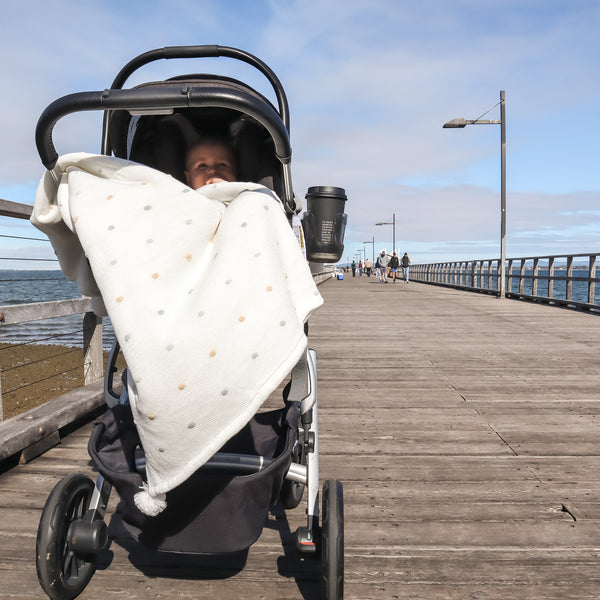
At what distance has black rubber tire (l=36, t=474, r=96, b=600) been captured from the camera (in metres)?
1.48

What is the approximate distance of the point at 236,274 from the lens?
1281mm

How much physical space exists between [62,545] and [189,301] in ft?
2.88

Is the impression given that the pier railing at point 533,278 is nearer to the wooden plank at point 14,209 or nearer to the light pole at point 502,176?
the light pole at point 502,176

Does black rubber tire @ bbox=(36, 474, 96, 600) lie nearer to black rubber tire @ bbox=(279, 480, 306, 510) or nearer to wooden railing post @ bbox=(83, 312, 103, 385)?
black rubber tire @ bbox=(279, 480, 306, 510)

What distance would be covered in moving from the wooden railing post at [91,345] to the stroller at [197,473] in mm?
1860

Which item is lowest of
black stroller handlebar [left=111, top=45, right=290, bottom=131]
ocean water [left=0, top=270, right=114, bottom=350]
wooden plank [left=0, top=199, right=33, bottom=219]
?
ocean water [left=0, top=270, right=114, bottom=350]

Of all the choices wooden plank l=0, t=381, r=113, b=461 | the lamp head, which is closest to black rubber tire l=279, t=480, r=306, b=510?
wooden plank l=0, t=381, r=113, b=461

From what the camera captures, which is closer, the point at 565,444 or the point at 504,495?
the point at 504,495

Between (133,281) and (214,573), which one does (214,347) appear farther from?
(214,573)

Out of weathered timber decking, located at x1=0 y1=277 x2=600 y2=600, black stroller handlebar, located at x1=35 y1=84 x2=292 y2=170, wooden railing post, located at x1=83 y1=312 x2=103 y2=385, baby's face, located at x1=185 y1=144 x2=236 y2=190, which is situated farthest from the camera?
wooden railing post, located at x1=83 y1=312 x2=103 y2=385

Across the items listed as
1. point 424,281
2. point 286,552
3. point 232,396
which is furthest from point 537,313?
point 424,281

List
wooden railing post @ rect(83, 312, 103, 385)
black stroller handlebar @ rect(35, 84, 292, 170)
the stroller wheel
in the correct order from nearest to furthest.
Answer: black stroller handlebar @ rect(35, 84, 292, 170)
the stroller wheel
wooden railing post @ rect(83, 312, 103, 385)

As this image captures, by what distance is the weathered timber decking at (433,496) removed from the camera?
175 cm

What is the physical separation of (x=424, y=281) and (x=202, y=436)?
33.4 metres
